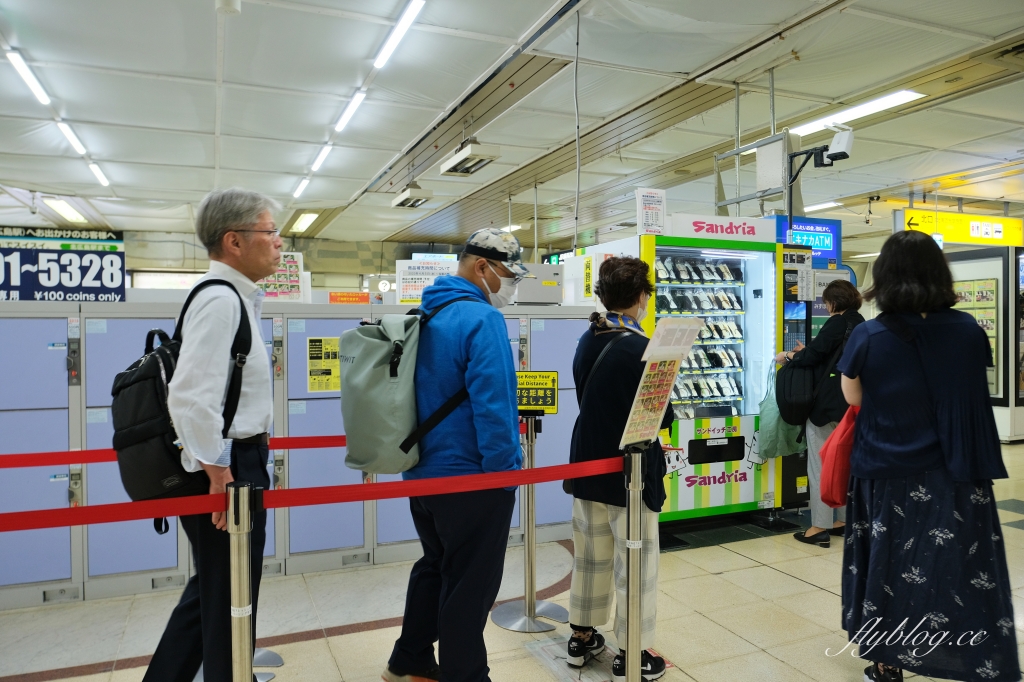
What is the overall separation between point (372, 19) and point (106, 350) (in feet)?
8.96

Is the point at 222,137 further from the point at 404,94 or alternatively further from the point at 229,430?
the point at 229,430

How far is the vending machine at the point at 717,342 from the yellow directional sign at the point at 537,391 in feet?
4.98

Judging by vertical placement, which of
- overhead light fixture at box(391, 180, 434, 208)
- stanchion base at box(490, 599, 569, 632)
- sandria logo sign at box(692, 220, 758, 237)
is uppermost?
overhead light fixture at box(391, 180, 434, 208)

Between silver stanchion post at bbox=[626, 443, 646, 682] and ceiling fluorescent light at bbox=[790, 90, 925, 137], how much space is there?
471cm

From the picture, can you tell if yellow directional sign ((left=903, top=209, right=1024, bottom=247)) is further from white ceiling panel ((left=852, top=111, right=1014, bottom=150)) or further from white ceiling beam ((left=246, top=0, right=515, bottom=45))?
white ceiling beam ((left=246, top=0, right=515, bottom=45))

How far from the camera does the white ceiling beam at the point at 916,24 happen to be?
4.60 meters

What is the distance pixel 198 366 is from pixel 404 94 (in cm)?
492

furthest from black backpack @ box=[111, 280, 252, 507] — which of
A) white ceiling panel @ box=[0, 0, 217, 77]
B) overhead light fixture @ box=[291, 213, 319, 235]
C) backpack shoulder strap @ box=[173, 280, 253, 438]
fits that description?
overhead light fixture @ box=[291, 213, 319, 235]

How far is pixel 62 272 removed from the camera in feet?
12.1

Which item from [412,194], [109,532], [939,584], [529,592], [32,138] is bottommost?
[529,592]

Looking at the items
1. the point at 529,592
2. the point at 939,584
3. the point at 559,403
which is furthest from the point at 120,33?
the point at 939,584

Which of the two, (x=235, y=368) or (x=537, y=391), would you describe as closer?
(x=235, y=368)

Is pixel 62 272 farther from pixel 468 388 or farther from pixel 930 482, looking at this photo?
pixel 930 482

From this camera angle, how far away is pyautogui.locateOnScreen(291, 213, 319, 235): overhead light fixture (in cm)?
1247
